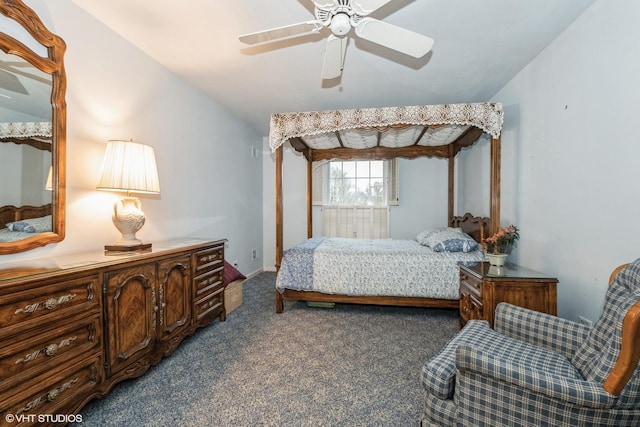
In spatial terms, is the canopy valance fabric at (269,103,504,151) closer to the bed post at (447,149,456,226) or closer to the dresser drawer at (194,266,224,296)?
the dresser drawer at (194,266,224,296)

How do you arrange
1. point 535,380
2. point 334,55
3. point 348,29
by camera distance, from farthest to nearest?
point 334,55, point 348,29, point 535,380

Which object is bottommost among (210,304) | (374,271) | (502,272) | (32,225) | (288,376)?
(288,376)

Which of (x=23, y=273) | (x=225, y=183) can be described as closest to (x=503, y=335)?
(x=23, y=273)

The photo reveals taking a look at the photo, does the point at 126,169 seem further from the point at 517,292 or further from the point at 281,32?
the point at 517,292

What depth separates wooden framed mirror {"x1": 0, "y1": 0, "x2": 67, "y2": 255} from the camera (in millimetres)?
1559

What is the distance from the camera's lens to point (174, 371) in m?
2.01

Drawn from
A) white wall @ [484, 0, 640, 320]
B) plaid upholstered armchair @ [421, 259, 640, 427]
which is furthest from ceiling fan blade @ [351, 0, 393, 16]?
plaid upholstered armchair @ [421, 259, 640, 427]

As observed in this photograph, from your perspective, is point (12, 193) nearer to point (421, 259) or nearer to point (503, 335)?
point (503, 335)

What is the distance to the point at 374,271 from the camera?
2992 millimetres

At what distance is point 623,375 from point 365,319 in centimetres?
214

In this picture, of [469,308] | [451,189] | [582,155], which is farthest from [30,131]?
[451,189]

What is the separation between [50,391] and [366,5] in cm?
241

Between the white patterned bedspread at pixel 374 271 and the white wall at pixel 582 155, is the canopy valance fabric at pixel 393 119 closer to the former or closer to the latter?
the white wall at pixel 582 155

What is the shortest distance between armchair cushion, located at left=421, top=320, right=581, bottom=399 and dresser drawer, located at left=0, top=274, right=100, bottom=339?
1725 millimetres
